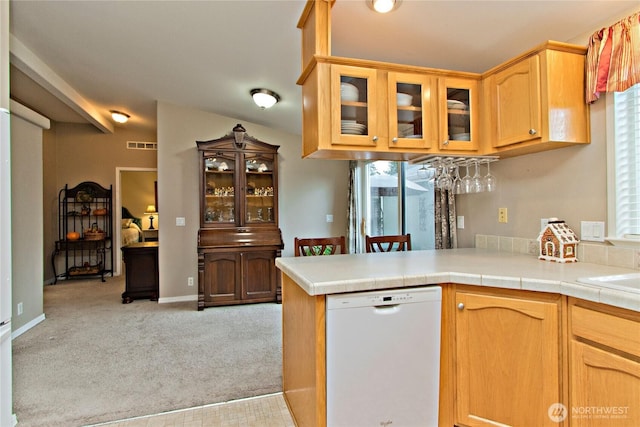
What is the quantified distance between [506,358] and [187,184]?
417 cm

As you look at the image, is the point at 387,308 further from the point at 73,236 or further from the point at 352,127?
the point at 73,236

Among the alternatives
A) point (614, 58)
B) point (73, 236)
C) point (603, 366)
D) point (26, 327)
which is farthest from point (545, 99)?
point (73, 236)

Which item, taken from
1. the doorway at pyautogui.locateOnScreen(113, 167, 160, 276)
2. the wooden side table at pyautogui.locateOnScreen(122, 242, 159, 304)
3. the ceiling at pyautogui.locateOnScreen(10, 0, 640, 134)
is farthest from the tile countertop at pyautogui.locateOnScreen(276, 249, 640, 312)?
the doorway at pyautogui.locateOnScreen(113, 167, 160, 276)

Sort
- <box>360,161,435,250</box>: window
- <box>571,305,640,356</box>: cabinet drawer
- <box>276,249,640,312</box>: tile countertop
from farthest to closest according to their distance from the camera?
1. <box>360,161,435,250</box>: window
2. <box>276,249,640,312</box>: tile countertop
3. <box>571,305,640,356</box>: cabinet drawer

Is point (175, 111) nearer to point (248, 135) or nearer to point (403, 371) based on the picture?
point (248, 135)

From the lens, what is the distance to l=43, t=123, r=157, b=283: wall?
5957mm

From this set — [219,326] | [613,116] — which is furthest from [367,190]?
[613,116]

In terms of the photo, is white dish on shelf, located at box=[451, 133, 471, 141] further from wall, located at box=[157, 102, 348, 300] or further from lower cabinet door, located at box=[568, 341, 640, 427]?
wall, located at box=[157, 102, 348, 300]

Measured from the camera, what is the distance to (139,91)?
13.8 ft

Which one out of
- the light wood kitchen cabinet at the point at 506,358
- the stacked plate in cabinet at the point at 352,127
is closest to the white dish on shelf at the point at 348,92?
the stacked plate in cabinet at the point at 352,127

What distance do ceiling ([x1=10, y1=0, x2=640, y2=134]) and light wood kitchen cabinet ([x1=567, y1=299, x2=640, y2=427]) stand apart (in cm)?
156

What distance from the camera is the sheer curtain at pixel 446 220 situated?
2855 mm

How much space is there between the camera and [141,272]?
4.58 m

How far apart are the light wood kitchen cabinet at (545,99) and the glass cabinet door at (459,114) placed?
0.62 feet
